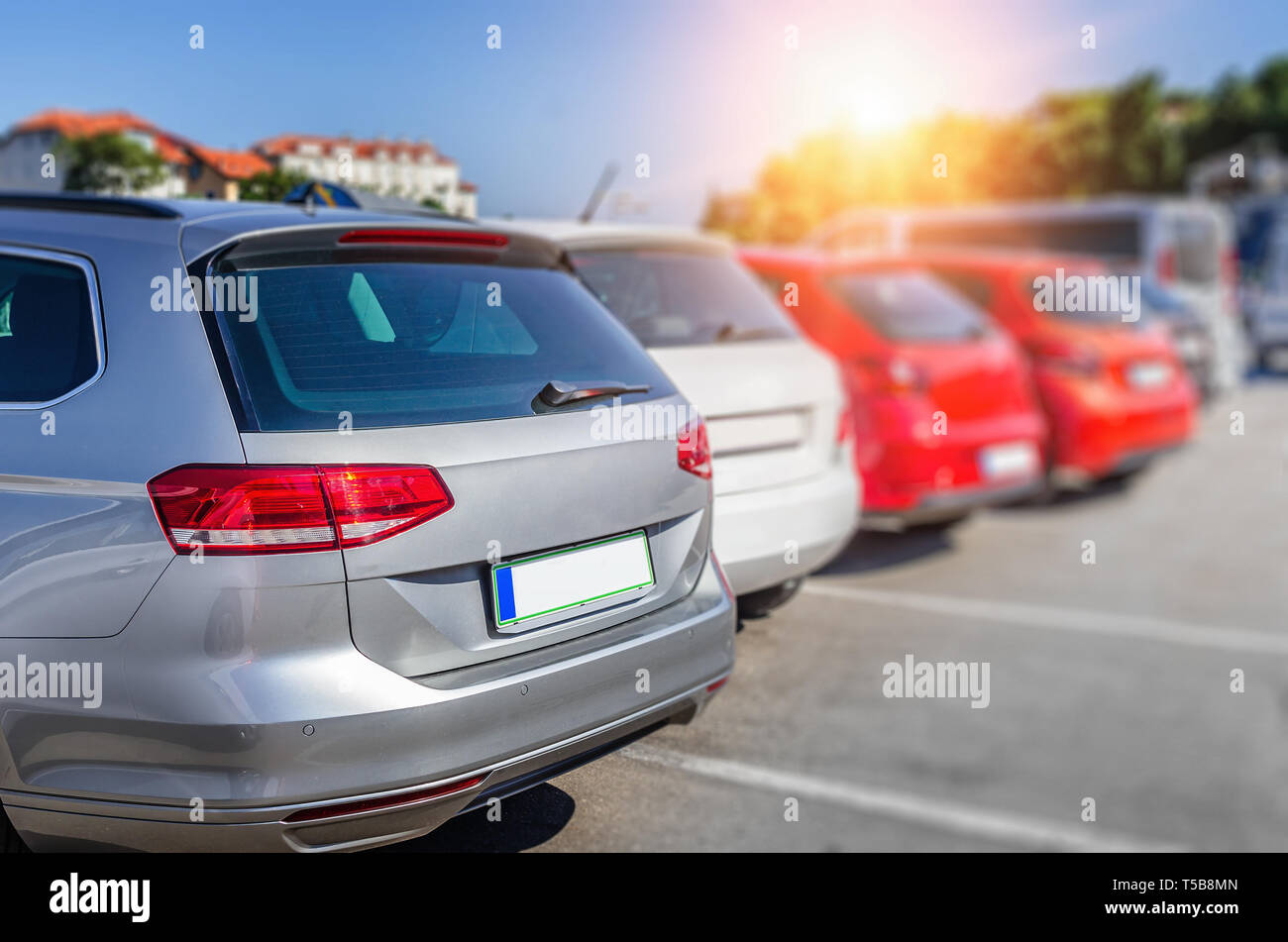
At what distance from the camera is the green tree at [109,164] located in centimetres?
355

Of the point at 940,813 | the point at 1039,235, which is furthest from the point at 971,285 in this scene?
the point at 1039,235

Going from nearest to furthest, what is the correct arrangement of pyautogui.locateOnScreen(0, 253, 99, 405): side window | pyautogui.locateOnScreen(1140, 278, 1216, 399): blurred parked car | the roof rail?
pyautogui.locateOnScreen(0, 253, 99, 405): side window, the roof rail, pyautogui.locateOnScreen(1140, 278, 1216, 399): blurred parked car

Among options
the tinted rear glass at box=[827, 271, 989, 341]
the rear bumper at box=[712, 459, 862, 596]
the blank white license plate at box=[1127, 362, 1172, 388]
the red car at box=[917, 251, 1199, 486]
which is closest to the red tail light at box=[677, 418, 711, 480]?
the rear bumper at box=[712, 459, 862, 596]

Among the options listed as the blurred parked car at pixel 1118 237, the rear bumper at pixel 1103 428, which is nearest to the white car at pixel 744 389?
the rear bumper at pixel 1103 428

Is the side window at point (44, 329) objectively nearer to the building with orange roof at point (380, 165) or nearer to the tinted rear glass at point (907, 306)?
the building with orange roof at point (380, 165)

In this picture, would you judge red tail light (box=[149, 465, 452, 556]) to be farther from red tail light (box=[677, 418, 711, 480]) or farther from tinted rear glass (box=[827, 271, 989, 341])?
tinted rear glass (box=[827, 271, 989, 341])

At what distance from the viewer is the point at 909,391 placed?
247 inches

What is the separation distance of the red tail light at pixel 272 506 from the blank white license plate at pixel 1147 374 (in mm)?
7792

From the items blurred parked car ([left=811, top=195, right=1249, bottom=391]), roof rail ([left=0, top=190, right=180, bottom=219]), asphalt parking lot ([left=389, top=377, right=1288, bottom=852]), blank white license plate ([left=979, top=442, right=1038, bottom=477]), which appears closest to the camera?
roof rail ([left=0, top=190, right=180, bottom=219])

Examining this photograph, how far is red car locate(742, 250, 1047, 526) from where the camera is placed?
243 inches

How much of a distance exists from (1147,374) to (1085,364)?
0.86 meters

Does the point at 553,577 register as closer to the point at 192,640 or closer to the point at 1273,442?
the point at 192,640

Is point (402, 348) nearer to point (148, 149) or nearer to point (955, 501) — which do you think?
point (148, 149)

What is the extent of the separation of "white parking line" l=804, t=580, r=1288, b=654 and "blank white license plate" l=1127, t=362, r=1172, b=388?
11.1 ft
